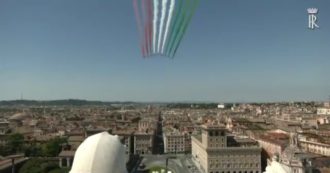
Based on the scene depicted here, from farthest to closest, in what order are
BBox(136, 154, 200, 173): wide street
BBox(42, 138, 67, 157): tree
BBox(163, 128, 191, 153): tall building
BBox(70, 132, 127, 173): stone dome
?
BBox(163, 128, 191, 153): tall building
BBox(42, 138, 67, 157): tree
BBox(136, 154, 200, 173): wide street
BBox(70, 132, 127, 173): stone dome

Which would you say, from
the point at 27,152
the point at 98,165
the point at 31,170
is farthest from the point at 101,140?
the point at 27,152

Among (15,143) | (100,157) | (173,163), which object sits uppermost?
(100,157)

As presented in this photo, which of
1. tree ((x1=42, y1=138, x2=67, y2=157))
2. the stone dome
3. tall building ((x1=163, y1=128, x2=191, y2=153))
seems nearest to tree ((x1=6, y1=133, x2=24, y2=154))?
tree ((x1=42, y1=138, x2=67, y2=157))

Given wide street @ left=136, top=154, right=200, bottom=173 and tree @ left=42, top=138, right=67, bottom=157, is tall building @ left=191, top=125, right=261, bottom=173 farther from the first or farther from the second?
tree @ left=42, top=138, right=67, bottom=157

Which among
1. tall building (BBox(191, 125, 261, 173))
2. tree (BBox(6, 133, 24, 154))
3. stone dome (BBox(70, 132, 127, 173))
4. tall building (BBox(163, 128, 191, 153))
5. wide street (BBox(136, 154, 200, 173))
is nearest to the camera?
stone dome (BBox(70, 132, 127, 173))

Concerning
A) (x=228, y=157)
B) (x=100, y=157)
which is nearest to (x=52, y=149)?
(x=228, y=157)

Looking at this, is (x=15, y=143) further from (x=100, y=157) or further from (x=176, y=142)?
(x=100, y=157)

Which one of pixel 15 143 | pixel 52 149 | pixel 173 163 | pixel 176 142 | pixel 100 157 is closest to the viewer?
pixel 100 157

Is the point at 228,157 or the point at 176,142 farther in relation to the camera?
the point at 176,142

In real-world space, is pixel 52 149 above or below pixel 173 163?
above

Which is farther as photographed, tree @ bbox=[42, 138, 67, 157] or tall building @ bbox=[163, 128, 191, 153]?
tall building @ bbox=[163, 128, 191, 153]

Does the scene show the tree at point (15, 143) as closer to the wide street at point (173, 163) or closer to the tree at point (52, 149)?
the tree at point (52, 149)
